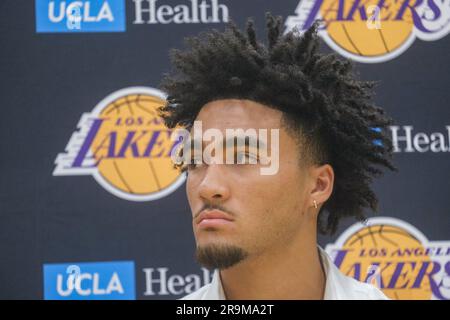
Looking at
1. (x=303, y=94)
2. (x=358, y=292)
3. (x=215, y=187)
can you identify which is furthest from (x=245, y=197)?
(x=358, y=292)

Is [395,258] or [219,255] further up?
[219,255]

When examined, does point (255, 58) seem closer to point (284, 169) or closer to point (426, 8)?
point (284, 169)

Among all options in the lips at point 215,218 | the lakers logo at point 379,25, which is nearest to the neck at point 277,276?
the lips at point 215,218

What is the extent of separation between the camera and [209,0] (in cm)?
307

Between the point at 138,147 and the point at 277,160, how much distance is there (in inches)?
55.0

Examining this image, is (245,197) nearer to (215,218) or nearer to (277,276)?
(215,218)

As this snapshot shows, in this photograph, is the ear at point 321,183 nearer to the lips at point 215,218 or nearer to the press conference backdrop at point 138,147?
the lips at point 215,218

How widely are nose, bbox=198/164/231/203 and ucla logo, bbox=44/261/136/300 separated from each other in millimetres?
1404

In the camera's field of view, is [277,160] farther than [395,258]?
No

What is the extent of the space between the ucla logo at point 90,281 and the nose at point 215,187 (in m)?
1.40

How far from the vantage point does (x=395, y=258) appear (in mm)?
3049

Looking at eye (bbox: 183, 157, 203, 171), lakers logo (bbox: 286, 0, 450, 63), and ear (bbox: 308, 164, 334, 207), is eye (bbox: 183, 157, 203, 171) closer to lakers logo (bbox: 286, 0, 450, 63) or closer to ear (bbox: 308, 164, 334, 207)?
ear (bbox: 308, 164, 334, 207)

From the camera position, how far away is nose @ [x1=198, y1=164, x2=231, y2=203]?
1674 mm
